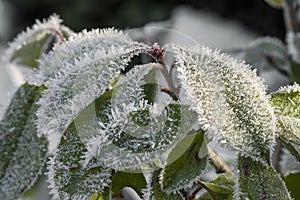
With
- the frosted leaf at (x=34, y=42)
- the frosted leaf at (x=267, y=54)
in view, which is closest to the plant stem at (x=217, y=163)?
the frosted leaf at (x=34, y=42)

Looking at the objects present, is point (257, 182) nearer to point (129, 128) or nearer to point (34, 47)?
point (129, 128)

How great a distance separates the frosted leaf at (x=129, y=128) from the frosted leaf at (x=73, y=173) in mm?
14

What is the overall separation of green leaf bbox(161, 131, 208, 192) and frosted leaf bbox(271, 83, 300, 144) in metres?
0.08

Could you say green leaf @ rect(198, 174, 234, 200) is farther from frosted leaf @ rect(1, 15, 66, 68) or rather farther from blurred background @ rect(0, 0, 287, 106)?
blurred background @ rect(0, 0, 287, 106)

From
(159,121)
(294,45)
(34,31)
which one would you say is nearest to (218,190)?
(159,121)

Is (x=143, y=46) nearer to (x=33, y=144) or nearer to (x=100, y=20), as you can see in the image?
(x=33, y=144)

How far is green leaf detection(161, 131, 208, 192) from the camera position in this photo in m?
0.66

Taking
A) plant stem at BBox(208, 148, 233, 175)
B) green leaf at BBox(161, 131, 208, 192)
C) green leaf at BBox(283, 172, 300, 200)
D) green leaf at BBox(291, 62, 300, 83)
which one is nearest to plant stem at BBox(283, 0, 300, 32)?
green leaf at BBox(291, 62, 300, 83)

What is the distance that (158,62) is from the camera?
69 cm

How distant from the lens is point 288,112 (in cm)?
70

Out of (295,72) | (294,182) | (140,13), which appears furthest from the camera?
(140,13)

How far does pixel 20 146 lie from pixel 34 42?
7.6 inches

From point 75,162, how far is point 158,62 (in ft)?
0.42

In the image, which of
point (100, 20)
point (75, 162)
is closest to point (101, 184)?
point (75, 162)
